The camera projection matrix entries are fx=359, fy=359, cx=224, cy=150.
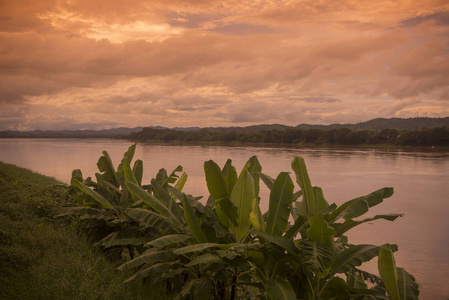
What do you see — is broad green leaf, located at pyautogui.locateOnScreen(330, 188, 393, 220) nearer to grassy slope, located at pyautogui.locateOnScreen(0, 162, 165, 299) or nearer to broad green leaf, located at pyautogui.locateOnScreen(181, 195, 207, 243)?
broad green leaf, located at pyautogui.locateOnScreen(181, 195, 207, 243)

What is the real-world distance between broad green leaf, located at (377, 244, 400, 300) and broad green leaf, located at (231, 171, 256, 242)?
110 centimetres

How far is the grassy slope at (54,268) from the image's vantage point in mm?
3748

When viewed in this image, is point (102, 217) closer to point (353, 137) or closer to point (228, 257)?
point (228, 257)

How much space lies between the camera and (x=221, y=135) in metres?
79.7

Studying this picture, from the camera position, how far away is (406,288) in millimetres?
2879

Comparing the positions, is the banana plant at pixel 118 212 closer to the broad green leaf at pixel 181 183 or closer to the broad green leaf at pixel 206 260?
the broad green leaf at pixel 181 183

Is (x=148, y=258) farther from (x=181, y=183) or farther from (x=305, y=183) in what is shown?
(x=181, y=183)

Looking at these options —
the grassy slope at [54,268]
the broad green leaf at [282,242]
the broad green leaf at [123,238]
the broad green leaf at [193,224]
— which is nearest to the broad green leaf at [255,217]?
the broad green leaf at [282,242]

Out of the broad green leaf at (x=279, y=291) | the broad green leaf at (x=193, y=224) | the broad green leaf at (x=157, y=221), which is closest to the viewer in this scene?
the broad green leaf at (x=279, y=291)

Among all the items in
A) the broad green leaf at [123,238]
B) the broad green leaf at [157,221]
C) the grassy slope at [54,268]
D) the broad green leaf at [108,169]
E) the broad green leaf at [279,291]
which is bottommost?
the grassy slope at [54,268]

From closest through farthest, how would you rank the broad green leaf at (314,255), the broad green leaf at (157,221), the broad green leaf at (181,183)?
1. the broad green leaf at (314,255)
2. the broad green leaf at (157,221)
3. the broad green leaf at (181,183)

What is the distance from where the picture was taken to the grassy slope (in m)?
3.75

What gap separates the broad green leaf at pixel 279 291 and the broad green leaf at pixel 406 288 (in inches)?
34.0

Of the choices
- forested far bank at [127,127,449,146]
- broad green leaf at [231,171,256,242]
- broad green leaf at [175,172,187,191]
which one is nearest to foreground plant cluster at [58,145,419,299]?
broad green leaf at [231,171,256,242]
